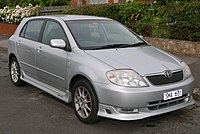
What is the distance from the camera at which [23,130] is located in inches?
164

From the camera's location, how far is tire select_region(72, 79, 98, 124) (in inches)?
163

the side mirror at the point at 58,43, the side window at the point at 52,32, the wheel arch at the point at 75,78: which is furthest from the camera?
the side window at the point at 52,32

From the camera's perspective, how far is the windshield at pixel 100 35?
4.78 metres

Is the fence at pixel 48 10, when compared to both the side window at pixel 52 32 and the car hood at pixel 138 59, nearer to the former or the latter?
the side window at pixel 52 32

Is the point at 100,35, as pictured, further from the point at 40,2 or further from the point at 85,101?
the point at 40,2

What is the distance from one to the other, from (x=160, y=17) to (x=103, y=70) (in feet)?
19.5

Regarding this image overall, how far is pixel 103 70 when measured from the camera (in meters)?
4.02

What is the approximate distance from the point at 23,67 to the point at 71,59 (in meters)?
1.89

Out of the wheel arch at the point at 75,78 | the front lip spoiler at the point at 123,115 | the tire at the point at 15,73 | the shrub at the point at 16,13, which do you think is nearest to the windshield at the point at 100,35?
the wheel arch at the point at 75,78

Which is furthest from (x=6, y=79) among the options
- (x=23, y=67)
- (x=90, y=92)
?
(x=90, y=92)

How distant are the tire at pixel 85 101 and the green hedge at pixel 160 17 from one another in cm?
496

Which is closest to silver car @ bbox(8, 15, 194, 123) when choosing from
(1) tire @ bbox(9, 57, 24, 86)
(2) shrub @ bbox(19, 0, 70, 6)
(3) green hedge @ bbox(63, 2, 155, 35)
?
(1) tire @ bbox(9, 57, 24, 86)

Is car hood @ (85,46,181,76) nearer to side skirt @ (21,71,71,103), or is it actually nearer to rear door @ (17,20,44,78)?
side skirt @ (21,71,71,103)

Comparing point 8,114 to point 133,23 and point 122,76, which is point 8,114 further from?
point 133,23
